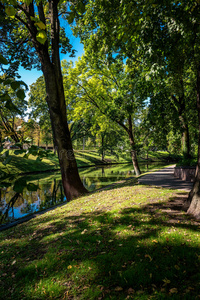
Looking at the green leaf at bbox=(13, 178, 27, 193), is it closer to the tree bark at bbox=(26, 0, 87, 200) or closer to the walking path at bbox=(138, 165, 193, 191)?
the tree bark at bbox=(26, 0, 87, 200)

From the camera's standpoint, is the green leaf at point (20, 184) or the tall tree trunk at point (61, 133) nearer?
the green leaf at point (20, 184)

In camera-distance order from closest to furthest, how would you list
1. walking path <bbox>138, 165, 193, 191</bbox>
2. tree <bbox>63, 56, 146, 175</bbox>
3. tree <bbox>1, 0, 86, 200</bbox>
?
tree <bbox>1, 0, 86, 200</bbox>, walking path <bbox>138, 165, 193, 191</bbox>, tree <bbox>63, 56, 146, 175</bbox>

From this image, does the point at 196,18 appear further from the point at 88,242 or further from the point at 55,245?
the point at 55,245

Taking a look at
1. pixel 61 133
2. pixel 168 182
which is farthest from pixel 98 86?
pixel 168 182

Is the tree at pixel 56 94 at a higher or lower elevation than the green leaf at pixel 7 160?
higher

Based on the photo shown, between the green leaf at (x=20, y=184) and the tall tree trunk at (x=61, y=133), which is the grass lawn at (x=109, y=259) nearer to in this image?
the green leaf at (x=20, y=184)

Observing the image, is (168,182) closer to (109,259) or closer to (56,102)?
(56,102)

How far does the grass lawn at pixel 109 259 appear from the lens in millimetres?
2547

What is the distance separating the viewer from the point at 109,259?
3139mm

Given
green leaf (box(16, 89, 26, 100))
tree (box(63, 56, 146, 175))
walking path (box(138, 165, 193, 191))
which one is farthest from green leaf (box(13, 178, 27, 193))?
tree (box(63, 56, 146, 175))

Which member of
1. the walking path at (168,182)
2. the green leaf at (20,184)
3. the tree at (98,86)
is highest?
the tree at (98,86)

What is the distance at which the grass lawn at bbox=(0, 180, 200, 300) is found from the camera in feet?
8.36

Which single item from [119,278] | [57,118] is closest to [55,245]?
[119,278]

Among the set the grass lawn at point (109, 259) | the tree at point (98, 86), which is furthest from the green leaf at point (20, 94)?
the tree at point (98, 86)
